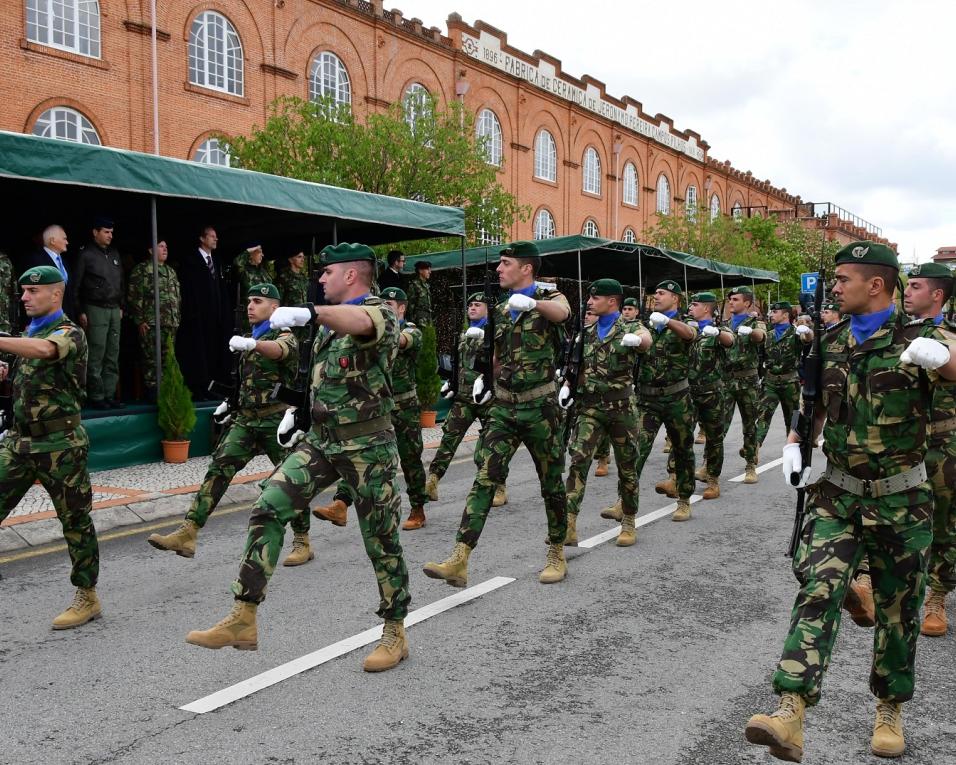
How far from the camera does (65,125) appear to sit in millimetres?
20453

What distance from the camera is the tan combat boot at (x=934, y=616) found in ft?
16.5

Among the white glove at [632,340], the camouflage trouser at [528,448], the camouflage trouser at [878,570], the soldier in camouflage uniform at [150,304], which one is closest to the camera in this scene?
the camouflage trouser at [878,570]

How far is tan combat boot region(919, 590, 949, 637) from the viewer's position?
5035mm

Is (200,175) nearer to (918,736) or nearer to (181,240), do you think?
(181,240)

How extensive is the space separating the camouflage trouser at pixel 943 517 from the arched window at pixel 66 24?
20.7 metres

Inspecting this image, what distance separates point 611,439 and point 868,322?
144 inches

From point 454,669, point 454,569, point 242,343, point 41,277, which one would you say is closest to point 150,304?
point 242,343

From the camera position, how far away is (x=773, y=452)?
1235 cm

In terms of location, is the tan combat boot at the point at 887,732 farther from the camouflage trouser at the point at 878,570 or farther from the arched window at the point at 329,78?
the arched window at the point at 329,78

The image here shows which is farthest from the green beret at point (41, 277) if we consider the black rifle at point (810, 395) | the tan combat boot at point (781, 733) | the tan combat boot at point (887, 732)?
the tan combat boot at point (887, 732)

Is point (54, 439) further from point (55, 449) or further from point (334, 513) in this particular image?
point (334, 513)

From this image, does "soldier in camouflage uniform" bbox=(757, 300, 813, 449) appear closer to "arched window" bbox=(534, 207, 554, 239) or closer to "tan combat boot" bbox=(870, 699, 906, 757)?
"tan combat boot" bbox=(870, 699, 906, 757)

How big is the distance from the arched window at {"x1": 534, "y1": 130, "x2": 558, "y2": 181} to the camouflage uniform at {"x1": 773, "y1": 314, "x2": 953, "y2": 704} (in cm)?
3474

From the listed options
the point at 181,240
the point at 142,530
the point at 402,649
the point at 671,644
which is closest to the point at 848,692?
the point at 671,644
